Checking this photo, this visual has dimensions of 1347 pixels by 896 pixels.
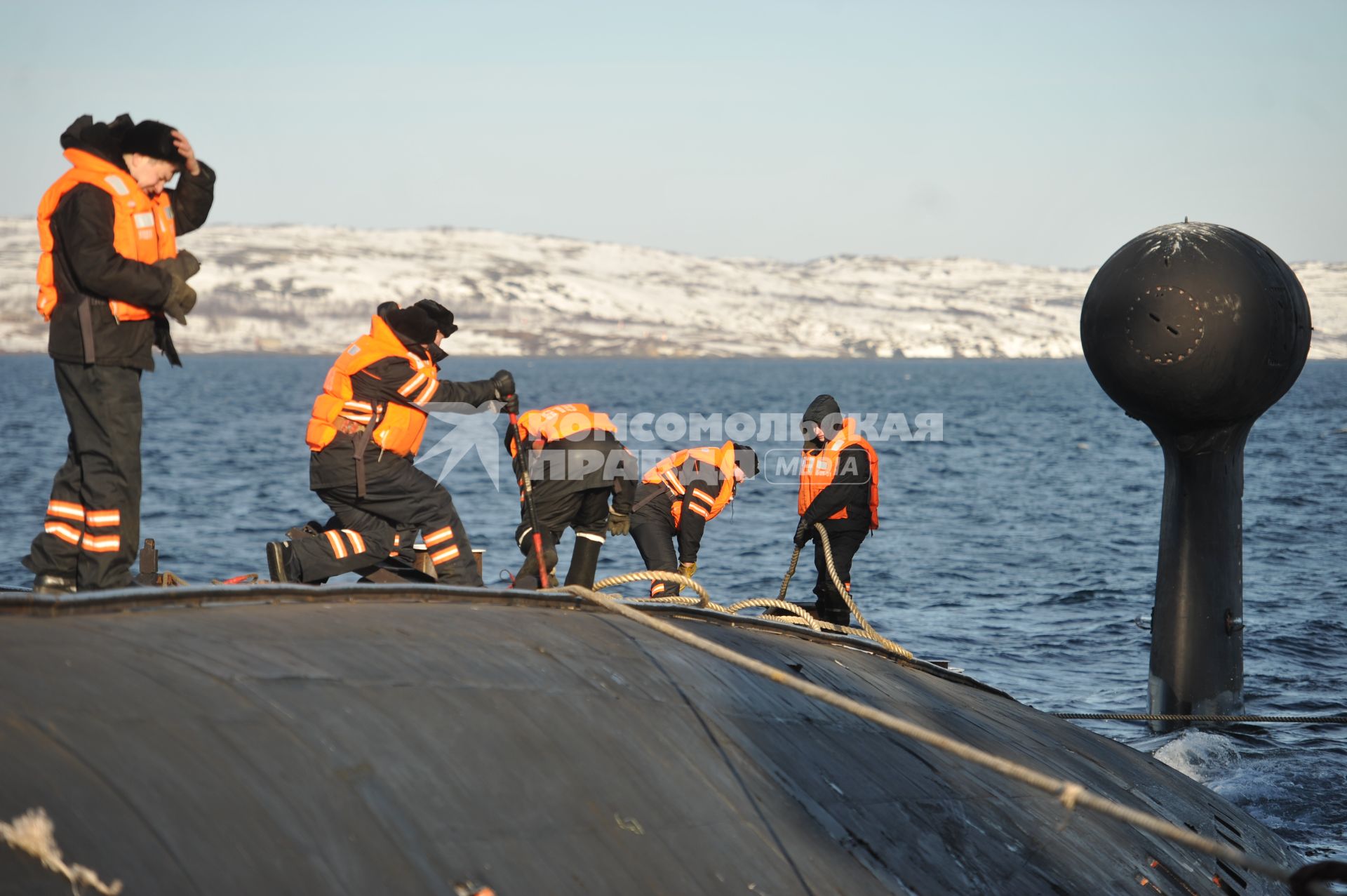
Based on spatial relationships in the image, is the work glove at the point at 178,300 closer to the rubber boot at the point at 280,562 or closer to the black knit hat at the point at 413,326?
the rubber boot at the point at 280,562

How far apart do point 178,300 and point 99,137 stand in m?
0.76

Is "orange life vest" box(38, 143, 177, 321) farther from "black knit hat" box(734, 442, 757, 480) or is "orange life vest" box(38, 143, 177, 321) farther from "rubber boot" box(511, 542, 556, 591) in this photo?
"black knit hat" box(734, 442, 757, 480)

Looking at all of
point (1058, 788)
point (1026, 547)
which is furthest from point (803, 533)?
point (1026, 547)

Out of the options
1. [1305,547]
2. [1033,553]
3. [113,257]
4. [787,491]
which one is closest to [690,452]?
[113,257]

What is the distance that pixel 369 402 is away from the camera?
7.79m

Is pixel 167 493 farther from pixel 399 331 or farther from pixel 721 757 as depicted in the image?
pixel 721 757

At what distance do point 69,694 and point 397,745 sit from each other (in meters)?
0.93

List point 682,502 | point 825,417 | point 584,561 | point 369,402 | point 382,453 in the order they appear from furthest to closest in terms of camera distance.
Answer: point 825,417 → point 682,502 → point 584,561 → point 382,453 → point 369,402

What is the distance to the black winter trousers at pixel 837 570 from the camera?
11641 mm

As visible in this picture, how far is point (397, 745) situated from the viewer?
3.89 metres

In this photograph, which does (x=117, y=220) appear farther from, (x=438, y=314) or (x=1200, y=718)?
(x=1200, y=718)

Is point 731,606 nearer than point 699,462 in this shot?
Yes

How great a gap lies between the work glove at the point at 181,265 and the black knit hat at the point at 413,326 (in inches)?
80.8

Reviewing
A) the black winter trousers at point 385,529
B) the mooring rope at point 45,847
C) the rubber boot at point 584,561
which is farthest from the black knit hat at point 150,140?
the rubber boot at point 584,561
